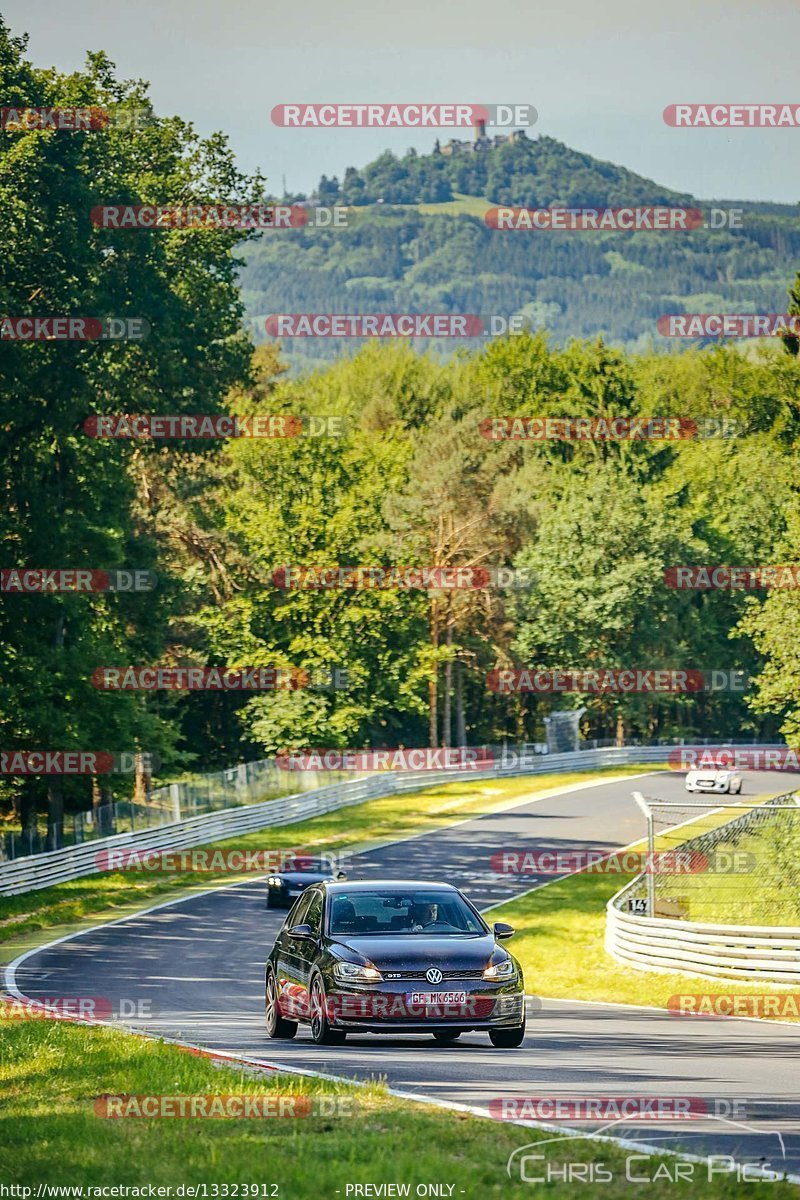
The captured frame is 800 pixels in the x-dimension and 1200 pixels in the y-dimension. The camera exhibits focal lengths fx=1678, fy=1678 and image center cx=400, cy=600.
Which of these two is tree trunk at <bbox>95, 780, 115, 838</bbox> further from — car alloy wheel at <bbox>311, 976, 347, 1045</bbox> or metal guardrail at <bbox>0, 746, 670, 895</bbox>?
car alloy wheel at <bbox>311, 976, 347, 1045</bbox>

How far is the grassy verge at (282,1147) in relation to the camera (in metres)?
8.50

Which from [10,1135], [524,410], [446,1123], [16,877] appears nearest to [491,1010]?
[446,1123]

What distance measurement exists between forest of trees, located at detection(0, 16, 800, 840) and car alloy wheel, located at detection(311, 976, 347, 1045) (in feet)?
77.1

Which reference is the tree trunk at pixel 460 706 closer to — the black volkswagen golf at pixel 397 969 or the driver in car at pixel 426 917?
the black volkswagen golf at pixel 397 969

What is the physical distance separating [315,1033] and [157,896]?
25.4 m

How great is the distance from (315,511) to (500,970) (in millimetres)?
55355

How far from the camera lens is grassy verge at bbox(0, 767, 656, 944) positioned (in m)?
36.6

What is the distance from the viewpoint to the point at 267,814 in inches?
2104

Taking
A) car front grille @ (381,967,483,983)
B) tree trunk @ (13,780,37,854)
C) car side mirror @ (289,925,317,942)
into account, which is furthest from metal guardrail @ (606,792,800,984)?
tree trunk @ (13,780,37,854)

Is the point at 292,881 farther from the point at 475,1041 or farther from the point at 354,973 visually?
the point at 354,973

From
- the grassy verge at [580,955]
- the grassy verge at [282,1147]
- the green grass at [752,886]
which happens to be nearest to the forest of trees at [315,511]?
the grassy verge at [580,955]

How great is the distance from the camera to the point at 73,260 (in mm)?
37406

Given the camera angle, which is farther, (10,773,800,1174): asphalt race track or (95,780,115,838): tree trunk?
(95,780,115,838): tree trunk

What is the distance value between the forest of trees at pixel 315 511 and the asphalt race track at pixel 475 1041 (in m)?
10.2
